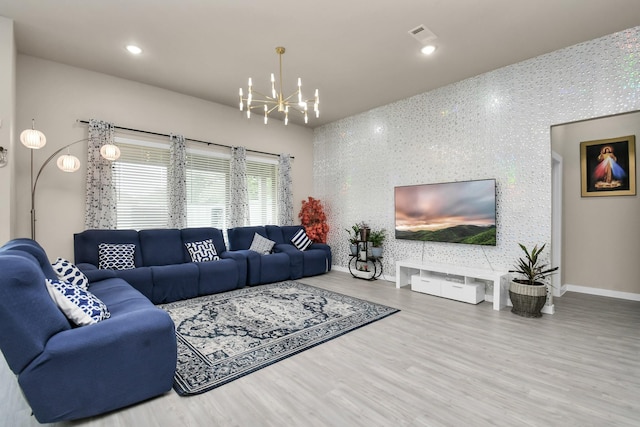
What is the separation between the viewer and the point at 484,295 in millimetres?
4273

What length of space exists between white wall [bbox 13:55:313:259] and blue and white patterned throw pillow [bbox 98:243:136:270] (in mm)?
509

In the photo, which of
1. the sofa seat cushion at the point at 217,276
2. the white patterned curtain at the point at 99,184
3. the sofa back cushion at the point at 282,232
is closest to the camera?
the white patterned curtain at the point at 99,184

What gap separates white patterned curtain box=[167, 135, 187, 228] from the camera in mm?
4949

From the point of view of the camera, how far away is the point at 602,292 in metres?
4.50

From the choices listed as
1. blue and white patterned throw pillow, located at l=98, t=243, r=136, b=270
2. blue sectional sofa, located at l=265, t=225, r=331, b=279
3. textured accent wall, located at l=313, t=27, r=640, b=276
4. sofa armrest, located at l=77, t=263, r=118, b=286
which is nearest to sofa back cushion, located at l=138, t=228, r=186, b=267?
blue and white patterned throw pillow, located at l=98, t=243, r=136, b=270

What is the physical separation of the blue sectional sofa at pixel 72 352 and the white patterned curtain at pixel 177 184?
2.79 m

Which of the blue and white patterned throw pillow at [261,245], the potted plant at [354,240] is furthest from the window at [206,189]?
the potted plant at [354,240]

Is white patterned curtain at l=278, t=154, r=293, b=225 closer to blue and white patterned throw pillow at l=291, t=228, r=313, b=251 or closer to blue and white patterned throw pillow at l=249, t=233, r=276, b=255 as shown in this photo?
blue and white patterned throw pillow at l=291, t=228, r=313, b=251

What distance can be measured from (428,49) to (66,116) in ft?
15.9

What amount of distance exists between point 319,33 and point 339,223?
12.8ft

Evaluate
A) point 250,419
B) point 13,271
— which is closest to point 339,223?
point 250,419

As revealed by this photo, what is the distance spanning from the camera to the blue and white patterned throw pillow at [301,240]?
241 inches

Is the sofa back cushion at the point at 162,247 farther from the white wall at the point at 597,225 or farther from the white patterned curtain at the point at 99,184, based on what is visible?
the white wall at the point at 597,225

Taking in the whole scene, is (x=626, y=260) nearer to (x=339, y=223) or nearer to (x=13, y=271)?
(x=339, y=223)
